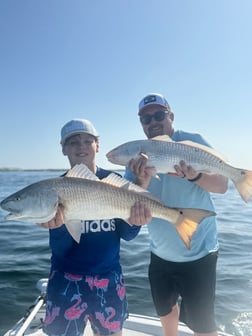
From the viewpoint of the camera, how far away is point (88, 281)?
11.5 ft

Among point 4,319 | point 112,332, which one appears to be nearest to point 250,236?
point 4,319

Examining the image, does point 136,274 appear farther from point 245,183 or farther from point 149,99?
point 149,99

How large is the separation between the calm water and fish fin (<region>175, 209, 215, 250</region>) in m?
4.01

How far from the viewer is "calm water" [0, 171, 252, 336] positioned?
22.6 ft

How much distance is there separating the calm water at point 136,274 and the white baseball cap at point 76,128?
440cm

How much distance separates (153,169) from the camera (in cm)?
414

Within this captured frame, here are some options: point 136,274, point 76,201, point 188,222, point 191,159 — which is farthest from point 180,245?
point 136,274

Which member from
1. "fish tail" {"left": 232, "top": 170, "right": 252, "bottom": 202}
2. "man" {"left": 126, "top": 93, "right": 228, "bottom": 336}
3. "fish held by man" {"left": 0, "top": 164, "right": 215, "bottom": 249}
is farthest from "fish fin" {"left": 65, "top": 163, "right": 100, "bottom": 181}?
"fish tail" {"left": 232, "top": 170, "right": 252, "bottom": 202}

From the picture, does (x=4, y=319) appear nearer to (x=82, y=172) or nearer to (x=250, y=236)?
(x=82, y=172)

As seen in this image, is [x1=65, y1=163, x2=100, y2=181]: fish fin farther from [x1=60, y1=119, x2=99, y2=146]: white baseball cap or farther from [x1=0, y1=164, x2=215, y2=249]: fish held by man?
[x1=60, y1=119, x2=99, y2=146]: white baseball cap

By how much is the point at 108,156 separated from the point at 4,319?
4.10 metres

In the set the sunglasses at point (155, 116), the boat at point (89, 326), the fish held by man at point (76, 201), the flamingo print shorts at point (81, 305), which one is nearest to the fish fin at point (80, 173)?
the fish held by man at point (76, 201)

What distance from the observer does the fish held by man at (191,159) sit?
14.0 ft

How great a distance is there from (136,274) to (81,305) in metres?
5.52
